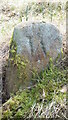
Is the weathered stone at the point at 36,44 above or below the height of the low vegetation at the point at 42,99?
above

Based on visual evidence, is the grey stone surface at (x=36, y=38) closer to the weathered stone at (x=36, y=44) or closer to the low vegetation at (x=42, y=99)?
the weathered stone at (x=36, y=44)

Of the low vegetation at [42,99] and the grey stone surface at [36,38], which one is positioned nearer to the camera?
the low vegetation at [42,99]

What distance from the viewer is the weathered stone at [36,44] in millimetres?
3031

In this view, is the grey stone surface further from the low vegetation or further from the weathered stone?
the low vegetation

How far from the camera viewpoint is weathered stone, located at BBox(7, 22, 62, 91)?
303 cm

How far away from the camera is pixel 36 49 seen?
3.06 m

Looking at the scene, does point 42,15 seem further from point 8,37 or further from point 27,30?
point 27,30

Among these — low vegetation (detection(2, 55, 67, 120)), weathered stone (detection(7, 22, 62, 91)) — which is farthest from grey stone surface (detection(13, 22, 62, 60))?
low vegetation (detection(2, 55, 67, 120))

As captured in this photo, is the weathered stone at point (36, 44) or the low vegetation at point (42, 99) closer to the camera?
the low vegetation at point (42, 99)

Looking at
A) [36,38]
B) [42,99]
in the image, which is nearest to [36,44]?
[36,38]

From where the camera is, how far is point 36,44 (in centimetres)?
307

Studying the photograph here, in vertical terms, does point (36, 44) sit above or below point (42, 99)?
above

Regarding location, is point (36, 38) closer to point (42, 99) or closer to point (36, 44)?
point (36, 44)

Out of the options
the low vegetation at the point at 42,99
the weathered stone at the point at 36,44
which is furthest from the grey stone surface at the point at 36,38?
the low vegetation at the point at 42,99
